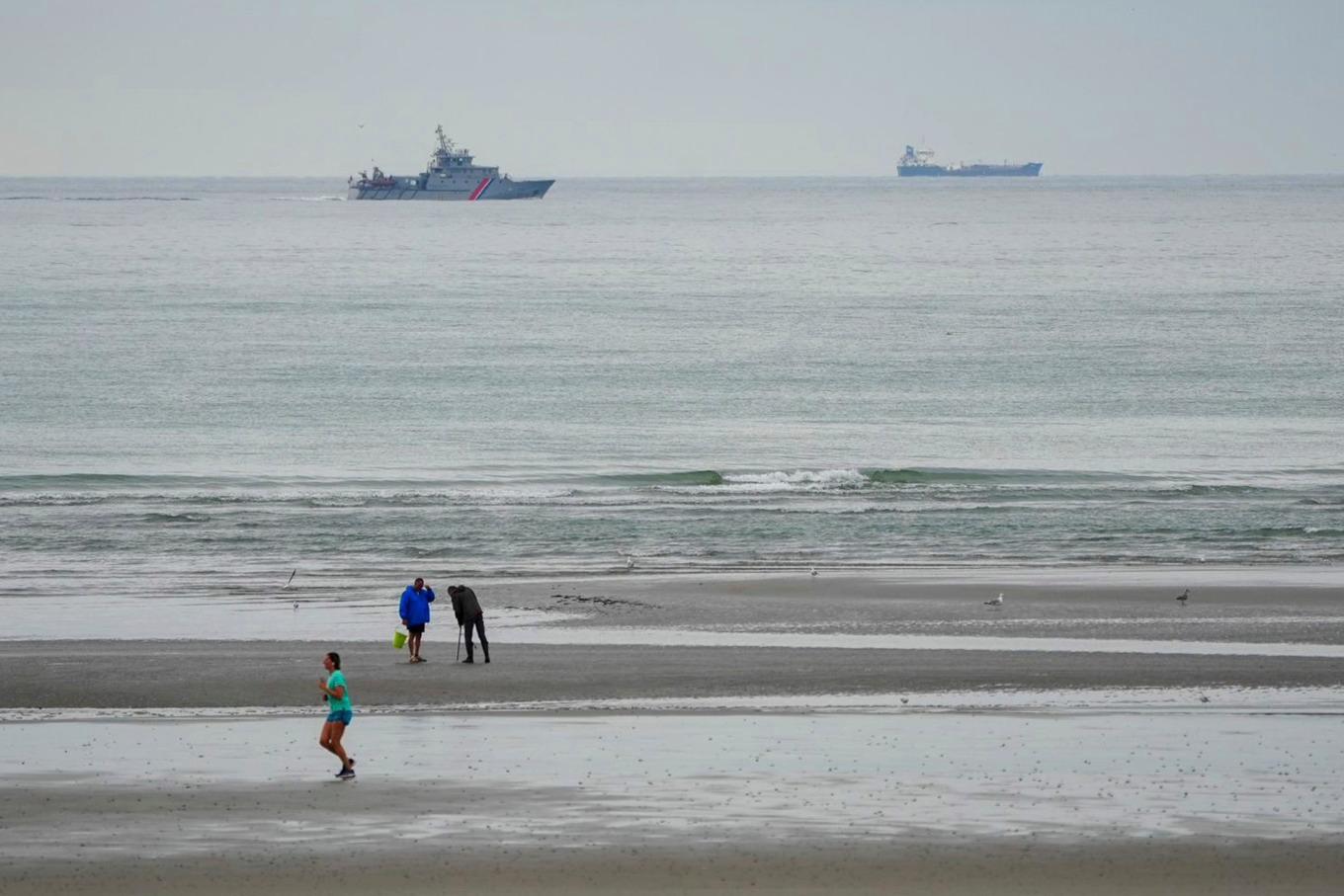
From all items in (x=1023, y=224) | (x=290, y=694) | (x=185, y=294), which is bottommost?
(x=290, y=694)

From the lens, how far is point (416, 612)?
2198 centimetres

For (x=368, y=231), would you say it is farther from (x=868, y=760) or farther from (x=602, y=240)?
(x=868, y=760)

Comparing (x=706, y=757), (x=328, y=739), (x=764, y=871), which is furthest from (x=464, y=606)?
(x=764, y=871)

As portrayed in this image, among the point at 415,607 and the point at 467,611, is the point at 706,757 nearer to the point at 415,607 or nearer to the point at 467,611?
the point at 467,611

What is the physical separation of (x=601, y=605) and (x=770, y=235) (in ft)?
521

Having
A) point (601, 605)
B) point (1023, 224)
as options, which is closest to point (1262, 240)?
point (1023, 224)

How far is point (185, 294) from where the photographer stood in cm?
9662

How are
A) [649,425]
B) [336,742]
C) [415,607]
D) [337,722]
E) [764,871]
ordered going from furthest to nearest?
[649,425] < [415,607] < [337,722] < [336,742] < [764,871]

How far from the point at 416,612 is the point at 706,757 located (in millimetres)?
6037

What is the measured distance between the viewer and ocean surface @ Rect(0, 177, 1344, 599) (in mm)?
33906

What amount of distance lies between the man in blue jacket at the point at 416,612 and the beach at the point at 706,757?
0.32 meters

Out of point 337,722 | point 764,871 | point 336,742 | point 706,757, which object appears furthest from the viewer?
point 706,757

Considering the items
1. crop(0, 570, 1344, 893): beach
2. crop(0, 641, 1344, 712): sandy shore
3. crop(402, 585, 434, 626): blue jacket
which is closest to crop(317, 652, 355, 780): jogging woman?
crop(0, 570, 1344, 893): beach

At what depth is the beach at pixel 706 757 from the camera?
1416 cm
